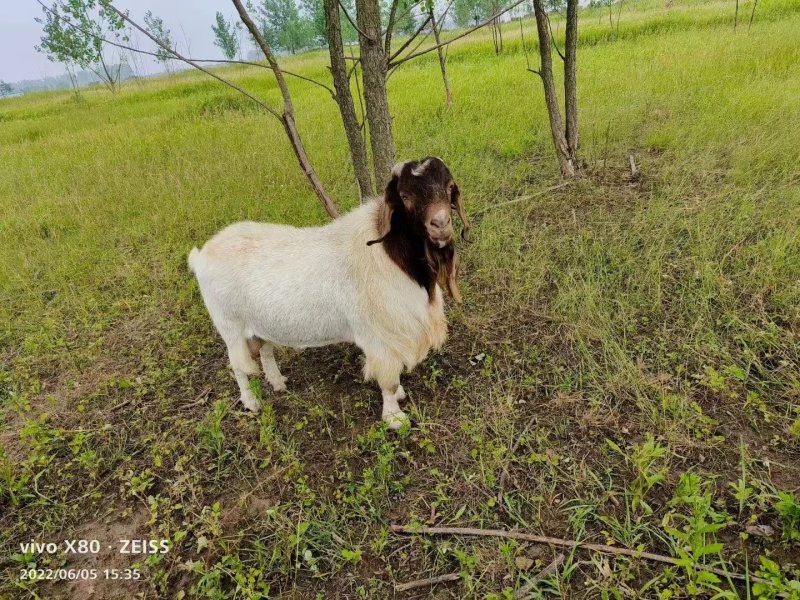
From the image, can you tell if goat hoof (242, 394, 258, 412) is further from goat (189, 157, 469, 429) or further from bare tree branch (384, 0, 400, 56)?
bare tree branch (384, 0, 400, 56)

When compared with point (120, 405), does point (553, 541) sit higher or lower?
lower

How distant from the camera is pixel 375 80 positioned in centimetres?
384

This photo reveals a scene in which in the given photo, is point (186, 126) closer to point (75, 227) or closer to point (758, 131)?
point (75, 227)

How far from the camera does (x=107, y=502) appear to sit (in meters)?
2.76

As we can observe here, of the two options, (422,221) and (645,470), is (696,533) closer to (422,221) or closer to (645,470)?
(645,470)

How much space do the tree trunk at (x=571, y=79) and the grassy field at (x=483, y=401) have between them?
46cm

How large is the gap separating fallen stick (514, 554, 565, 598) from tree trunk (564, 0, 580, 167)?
4714 mm

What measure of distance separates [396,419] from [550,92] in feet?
14.3

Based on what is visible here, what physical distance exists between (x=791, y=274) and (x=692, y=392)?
61.0 inches

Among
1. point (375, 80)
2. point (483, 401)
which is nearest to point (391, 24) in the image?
point (375, 80)

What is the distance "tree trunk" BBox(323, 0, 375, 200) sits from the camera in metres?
3.89

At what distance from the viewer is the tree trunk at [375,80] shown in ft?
12.1

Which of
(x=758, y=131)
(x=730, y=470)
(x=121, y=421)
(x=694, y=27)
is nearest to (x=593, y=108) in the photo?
(x=758, y=131)

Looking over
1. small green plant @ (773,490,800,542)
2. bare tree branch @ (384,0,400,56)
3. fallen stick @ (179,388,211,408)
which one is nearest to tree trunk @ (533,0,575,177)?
bare tree branch @ (384,0,400,56)
